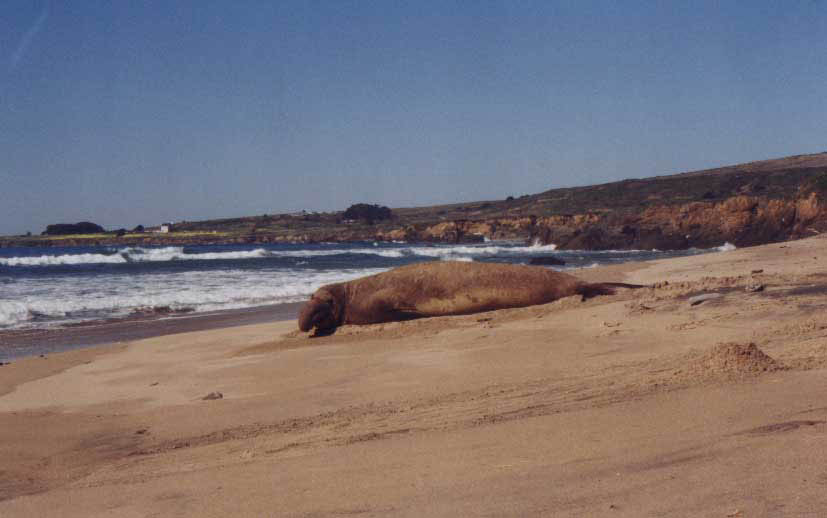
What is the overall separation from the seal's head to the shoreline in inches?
120

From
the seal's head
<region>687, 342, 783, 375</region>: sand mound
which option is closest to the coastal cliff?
the seal's head

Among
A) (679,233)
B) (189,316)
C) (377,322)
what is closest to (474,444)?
(377,322)

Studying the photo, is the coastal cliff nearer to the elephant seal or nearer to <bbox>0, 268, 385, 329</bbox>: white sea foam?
<bbox>0, 268, 385, 329</bbox>: white sea foam

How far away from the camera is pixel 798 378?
3.96 m

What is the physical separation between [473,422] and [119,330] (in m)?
9.89

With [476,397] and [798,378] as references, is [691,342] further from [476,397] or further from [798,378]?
[476,397]

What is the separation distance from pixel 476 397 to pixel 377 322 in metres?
4.94

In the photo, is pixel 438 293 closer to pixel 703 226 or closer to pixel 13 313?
pixel 13 313

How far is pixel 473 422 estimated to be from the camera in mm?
3926

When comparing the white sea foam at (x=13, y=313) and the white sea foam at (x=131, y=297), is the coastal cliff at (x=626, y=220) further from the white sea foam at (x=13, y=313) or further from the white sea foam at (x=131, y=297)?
the white sea foam at (x=13, y=313)

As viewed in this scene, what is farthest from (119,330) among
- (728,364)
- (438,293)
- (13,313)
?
(728,364)

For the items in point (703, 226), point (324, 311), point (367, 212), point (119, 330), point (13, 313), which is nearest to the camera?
point (324, 311)

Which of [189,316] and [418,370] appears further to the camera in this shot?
[189,316]

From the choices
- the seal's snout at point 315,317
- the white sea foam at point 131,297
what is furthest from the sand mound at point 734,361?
the white sea foam at point 131,297
